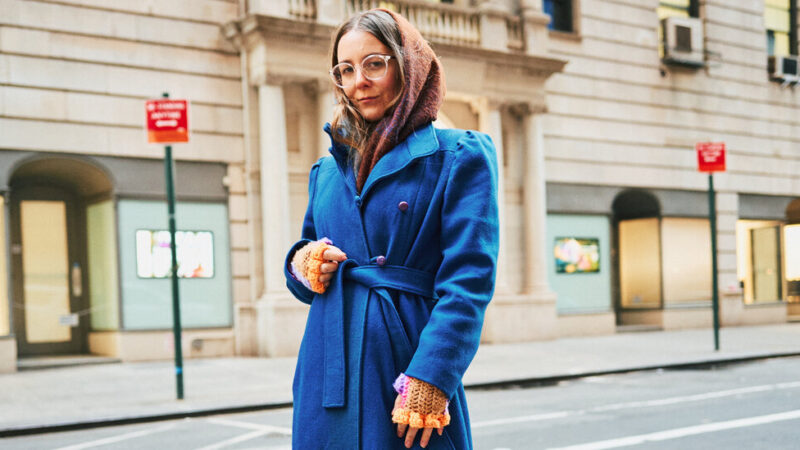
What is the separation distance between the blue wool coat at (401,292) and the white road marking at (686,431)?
4885mm

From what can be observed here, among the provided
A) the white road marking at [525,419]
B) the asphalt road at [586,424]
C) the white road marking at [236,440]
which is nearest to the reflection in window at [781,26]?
the asphalt road at [586,424]

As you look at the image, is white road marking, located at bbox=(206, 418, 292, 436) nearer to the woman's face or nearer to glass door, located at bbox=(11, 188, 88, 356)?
the woman's face

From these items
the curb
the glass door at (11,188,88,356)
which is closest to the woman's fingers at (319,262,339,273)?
the curb

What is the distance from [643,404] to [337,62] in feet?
25.0

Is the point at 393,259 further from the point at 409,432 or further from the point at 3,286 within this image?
the point at 3,286

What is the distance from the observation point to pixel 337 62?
7.63 ft

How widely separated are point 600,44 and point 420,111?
59.5 ft

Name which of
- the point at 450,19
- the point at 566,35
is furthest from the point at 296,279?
the point at 566,35

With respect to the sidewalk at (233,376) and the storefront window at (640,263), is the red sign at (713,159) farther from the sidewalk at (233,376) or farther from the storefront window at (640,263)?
the storefront window at (640,263)

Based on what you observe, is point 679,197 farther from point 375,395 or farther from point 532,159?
point 375,395

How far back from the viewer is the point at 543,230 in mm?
17688

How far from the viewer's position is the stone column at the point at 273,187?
1434 centimetres

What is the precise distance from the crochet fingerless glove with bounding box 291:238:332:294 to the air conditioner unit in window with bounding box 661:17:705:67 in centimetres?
1969

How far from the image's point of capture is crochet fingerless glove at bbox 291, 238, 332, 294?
2176mm
